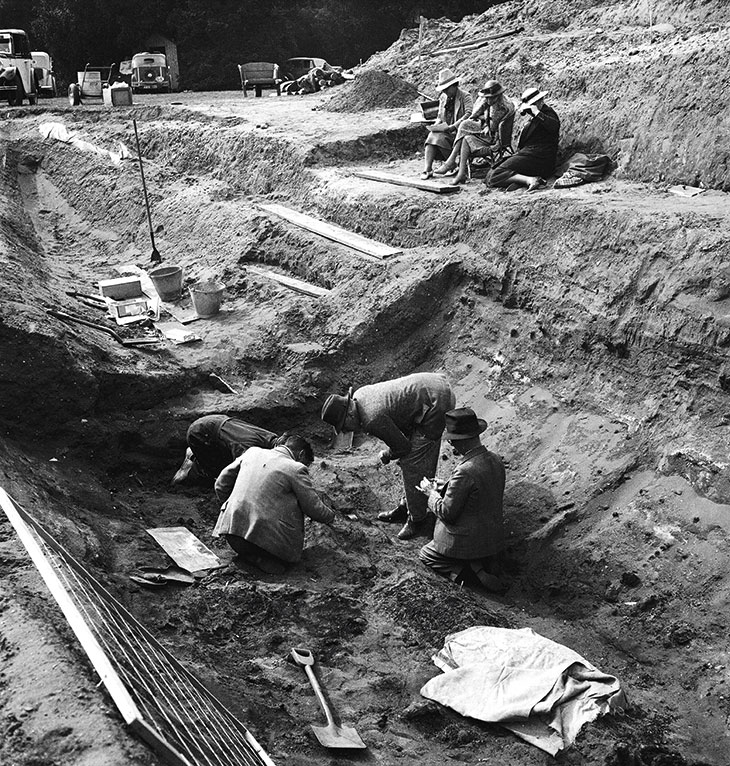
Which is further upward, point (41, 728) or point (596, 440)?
point (41, 728)

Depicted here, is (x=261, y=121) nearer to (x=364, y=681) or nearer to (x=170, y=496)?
(x=170, y=496)

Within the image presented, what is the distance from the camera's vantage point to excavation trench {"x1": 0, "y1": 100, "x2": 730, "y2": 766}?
5.18 m

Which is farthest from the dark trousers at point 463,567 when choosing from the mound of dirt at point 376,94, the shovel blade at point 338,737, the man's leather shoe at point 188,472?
the mound of dirt at point 376,94

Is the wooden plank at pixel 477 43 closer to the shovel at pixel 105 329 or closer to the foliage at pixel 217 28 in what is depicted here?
the shovel at pixel 105 329

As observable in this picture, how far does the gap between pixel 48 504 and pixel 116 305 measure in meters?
4.86

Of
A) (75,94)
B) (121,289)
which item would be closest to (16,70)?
(75,94)

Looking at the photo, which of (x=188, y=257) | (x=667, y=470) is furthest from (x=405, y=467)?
(x=188, y=257)

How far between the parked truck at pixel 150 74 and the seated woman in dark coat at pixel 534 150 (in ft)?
76.6

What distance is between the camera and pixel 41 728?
3.72 m

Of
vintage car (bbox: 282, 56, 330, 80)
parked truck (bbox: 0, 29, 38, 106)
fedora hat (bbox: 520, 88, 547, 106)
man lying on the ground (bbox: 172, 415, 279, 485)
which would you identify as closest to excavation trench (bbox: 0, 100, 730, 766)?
man lying on the ground (bbox: 172, 415, 279, 485)

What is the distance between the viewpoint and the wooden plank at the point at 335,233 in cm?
1075

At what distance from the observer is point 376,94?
1722cm

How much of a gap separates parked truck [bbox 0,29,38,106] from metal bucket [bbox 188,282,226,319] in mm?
17254

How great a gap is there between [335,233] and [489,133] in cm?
254
